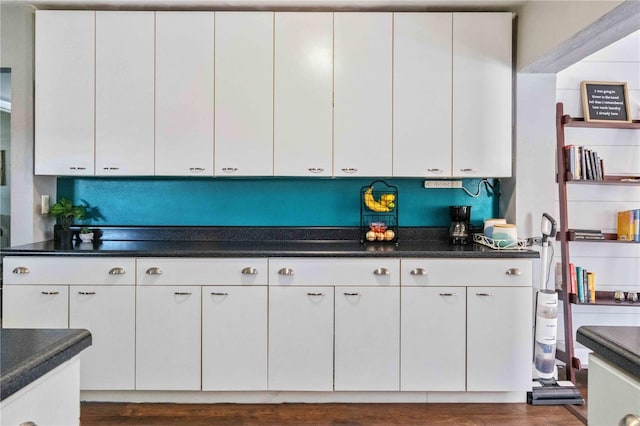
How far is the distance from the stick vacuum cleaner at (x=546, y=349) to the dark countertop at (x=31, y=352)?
8.44 ft

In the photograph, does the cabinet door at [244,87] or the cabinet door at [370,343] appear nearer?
the cabinet door at [370,343]

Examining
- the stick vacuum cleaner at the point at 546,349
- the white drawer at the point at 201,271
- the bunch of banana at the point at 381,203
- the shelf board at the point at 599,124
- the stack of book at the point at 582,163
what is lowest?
the stick vacuum cleaner at the point at 546,349

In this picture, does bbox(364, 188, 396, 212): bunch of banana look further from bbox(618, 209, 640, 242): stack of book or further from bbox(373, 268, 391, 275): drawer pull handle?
bbox(618, 209, 640, 242): stack of book

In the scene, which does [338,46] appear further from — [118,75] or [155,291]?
[155,291]

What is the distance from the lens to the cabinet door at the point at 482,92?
113 inches

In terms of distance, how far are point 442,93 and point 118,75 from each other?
214cm

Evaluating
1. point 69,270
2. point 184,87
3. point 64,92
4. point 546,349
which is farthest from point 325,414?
point 64,92

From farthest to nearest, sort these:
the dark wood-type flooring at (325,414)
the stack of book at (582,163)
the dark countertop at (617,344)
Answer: the stack of book at (582,163), the dark wood-type flooring at (325,414), the dark countertop at (617,344)

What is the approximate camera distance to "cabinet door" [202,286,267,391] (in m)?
2.60

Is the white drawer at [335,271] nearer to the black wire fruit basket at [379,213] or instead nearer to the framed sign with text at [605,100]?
the black wire fruit basket at [379,213]

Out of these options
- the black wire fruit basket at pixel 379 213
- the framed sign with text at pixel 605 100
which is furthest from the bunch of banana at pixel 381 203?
the framed sign with text at pixel 605 100

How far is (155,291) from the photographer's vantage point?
2604 millimetres

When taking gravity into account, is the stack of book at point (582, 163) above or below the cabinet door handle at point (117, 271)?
above

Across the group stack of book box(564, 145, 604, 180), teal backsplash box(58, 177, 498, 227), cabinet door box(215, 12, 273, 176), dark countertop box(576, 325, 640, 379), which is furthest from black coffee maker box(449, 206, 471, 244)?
dark countertop box(576, 325, 640, 379)
